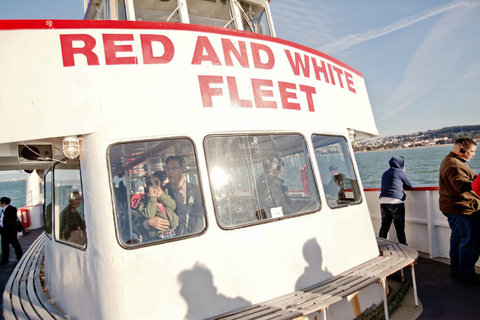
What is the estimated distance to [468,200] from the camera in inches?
151

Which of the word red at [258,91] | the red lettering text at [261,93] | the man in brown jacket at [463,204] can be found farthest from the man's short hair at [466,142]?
the red lettering text at [261,93]

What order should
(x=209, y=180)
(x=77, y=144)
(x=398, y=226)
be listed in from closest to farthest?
(x=77, y=144), (x=209, y=180), (x=398, y=226)

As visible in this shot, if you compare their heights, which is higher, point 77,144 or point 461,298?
point 77,144

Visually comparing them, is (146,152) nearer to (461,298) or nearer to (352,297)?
(352,297)

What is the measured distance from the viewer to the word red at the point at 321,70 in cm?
340

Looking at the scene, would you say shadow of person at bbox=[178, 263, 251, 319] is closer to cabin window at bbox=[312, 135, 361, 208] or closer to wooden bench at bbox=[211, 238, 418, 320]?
wooden bench at bbox=[211, 238, 418, 320]

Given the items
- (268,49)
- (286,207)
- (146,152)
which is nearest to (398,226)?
(286,207)

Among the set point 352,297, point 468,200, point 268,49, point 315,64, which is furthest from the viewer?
point 468,200

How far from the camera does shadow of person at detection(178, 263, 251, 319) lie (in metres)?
2.49

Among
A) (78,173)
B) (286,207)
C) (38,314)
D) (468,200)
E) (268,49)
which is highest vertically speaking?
(268,49)

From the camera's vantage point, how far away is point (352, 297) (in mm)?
2998

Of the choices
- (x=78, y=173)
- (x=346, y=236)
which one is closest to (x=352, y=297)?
(x=346, y=236)

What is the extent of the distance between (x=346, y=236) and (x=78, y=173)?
8.69ft

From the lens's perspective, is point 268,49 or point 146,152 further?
point 268,49
